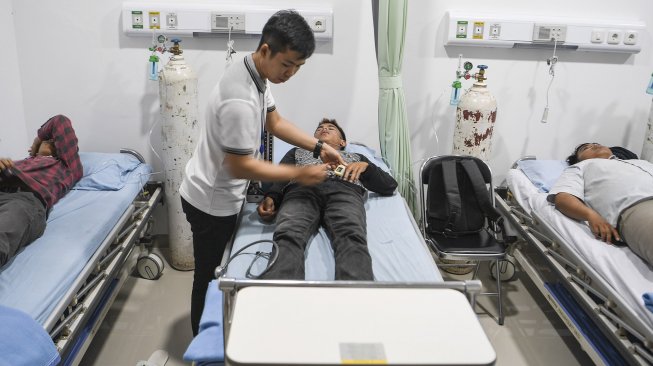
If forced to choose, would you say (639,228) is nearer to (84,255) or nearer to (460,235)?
(460,235)

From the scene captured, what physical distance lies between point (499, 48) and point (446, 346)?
2491mm

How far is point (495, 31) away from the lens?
3107 millimetres

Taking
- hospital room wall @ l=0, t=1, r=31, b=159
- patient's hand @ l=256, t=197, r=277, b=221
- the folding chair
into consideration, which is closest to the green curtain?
the folding chair

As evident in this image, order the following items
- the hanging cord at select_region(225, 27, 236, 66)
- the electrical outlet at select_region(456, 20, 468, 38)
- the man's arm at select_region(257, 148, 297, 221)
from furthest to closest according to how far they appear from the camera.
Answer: the electrical outlet at select_region(456, 20, 468, 38)
the hanging cord at select_region(225, 27, 236, 66)
the man's arm at select_region(257, 148, 297, 221)

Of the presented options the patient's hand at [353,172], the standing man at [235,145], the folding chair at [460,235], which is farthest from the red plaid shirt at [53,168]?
the folding chair at [460,235]

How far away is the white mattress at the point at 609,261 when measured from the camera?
1.96 metres

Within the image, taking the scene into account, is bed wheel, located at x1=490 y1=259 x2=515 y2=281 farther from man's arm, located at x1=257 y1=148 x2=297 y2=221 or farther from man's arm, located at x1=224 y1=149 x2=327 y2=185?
man's arm, located at x1=224 y1=149 x2=327 y2=185

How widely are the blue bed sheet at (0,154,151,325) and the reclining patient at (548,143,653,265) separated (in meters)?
2.23

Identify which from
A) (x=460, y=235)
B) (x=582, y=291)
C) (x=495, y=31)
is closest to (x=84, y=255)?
(x=460, y=235)

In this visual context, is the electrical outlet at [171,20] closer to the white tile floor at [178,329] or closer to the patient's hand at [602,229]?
the white tile floor at [178,329]

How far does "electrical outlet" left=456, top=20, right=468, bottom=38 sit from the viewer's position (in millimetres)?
3084

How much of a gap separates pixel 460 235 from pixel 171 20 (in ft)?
6.64

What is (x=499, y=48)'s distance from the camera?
3.21 meters

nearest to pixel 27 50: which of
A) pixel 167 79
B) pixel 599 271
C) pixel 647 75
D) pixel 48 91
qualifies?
pixel 48 91
